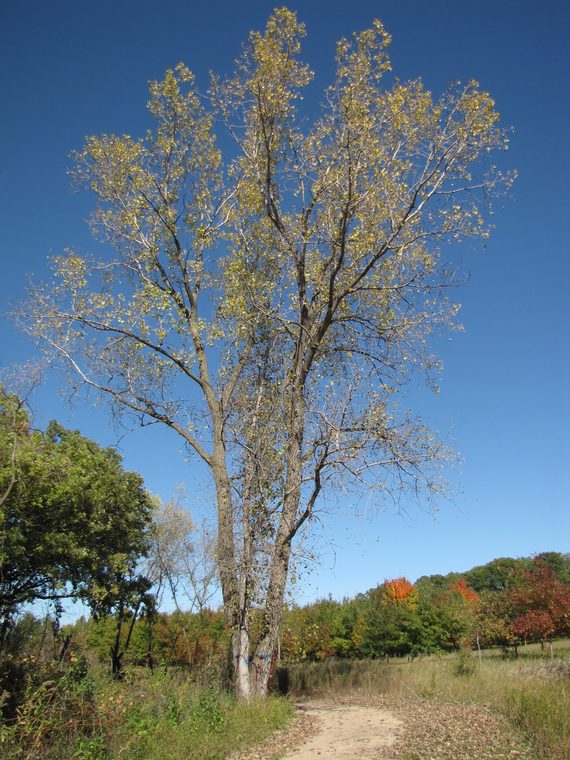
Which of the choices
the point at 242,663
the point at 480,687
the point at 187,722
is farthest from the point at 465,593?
the point at 187,722

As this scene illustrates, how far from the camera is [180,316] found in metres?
14.2

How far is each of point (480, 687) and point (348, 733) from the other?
463cm

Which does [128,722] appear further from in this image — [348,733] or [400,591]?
[400,591]

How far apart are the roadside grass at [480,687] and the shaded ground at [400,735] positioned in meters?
0.33

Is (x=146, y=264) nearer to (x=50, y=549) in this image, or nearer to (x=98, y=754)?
(x=50, y=549)

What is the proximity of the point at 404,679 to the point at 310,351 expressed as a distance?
9.66m

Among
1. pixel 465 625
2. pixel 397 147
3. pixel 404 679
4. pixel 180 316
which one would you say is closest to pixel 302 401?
pixel 180 316

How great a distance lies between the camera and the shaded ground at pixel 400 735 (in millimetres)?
7906

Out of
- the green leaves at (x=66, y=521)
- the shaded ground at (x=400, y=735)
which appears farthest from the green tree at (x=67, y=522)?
the shaded ground at (x=400, y=735)

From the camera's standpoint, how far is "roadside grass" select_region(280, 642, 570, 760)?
7957 mm

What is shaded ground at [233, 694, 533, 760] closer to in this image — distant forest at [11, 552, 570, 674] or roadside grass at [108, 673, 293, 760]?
roadside grass at [108, 673, 293, 760]

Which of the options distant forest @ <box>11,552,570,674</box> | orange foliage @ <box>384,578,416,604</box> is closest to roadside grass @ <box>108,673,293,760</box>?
distant forest @ <box>11,552,570,674</box>

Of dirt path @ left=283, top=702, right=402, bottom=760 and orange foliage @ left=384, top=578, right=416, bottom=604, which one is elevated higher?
orange foliage @ left=384, top=578, right=416, bottom=604

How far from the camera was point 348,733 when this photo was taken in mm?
9906
